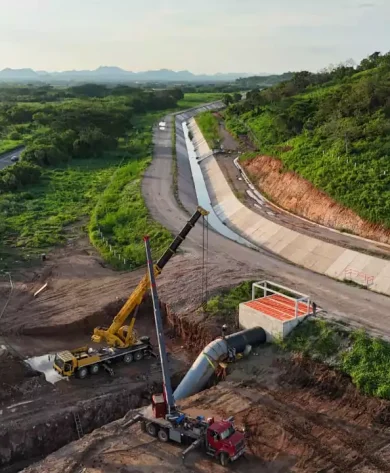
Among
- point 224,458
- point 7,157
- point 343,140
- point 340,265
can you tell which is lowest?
point 224,458

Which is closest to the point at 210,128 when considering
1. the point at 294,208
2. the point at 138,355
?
the point at 294,208

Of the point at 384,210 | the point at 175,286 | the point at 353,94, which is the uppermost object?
the point at 353,94

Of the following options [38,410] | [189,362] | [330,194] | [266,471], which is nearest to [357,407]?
[266,471]

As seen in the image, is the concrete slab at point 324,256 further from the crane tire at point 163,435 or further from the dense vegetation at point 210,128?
the dense vegetation at point 210,128

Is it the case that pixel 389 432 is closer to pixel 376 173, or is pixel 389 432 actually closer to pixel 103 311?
pixel 103 311

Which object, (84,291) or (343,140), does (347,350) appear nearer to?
(84,291)

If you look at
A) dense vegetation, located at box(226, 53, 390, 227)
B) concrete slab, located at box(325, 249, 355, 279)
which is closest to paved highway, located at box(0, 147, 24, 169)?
dense vegetation, located at box(226, 53, 390, 227)

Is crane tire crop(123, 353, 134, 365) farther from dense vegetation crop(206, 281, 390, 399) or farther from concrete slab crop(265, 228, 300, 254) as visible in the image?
concrete slab crop(265, 228, 300, 254)
